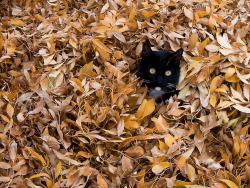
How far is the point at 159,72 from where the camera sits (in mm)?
1354

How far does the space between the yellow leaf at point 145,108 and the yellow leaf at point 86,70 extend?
0.30 metres

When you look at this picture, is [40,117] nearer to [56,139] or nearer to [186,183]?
[56,139]

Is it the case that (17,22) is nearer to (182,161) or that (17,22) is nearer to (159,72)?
(159,72)

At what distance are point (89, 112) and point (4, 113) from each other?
0.40 meters

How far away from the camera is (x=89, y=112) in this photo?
1219 millimetres

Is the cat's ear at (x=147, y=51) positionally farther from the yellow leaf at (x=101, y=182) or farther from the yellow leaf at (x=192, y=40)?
the yellow leaf at (x=101, y=182)

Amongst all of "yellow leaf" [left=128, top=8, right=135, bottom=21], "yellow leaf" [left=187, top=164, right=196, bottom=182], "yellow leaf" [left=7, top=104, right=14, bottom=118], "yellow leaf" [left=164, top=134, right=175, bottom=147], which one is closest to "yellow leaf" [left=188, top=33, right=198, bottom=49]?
"yellow leaf" [left=128, top=8, right=135, bottom=21]

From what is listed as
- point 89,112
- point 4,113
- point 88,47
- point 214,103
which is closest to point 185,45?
point 214,103

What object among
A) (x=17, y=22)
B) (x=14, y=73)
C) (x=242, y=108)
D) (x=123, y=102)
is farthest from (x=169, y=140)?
(x=17, y=22)

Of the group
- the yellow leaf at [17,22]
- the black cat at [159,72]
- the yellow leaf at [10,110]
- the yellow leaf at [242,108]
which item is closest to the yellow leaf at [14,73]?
the yellow leaf at [10,110]

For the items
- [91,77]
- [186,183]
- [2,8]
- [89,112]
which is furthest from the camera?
[2,8]

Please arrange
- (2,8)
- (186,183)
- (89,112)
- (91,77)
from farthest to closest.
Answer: (2,8) < (91,77) < (89,112) < (186,183)

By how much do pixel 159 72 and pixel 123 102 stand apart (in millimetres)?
240

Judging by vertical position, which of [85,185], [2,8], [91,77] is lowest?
[85,185]
